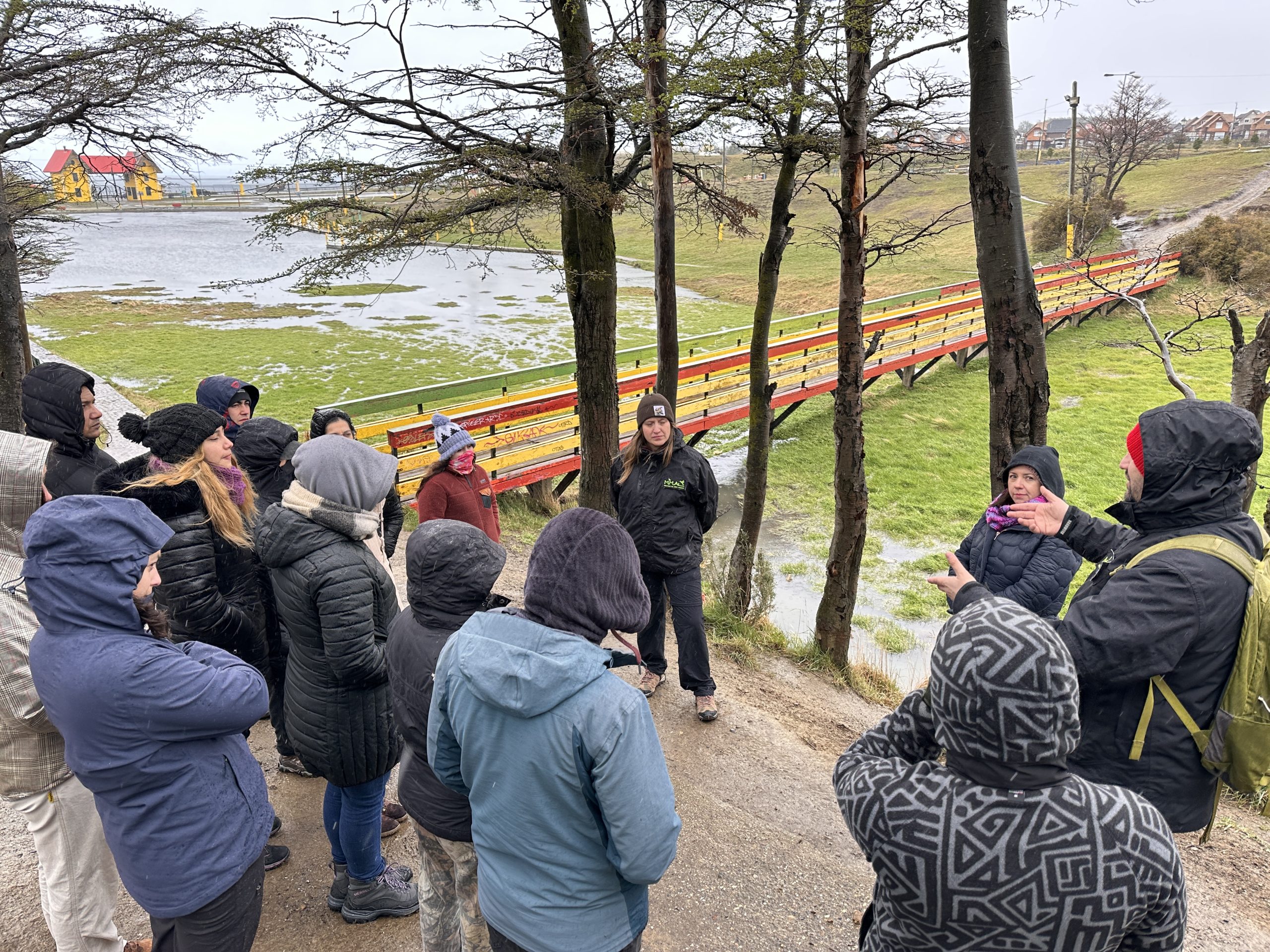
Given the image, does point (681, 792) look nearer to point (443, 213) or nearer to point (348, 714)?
point (348, 714)

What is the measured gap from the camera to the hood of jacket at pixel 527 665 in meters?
1.60

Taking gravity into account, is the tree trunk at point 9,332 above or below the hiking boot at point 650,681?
above

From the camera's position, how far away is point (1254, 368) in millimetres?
4957

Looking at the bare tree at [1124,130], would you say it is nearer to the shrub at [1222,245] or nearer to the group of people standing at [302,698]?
the shrub at [1222,245]

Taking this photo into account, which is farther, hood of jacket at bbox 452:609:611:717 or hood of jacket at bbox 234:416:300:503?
hood of jacket at bbox 234:416:300:503

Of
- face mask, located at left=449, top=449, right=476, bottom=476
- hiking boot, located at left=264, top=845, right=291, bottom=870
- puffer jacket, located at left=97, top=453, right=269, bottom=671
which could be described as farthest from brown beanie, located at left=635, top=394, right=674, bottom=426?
hiking boot, located at left=264, top=845, right=291, bottom=870

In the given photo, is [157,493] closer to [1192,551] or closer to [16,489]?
[16,489]

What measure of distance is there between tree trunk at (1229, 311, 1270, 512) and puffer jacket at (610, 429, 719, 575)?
11.3 ft

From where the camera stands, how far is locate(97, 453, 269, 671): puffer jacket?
270 centimetres

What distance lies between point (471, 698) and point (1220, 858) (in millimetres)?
3737

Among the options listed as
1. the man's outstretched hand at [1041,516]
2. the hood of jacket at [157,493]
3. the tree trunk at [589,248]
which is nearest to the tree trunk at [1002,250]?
the man's outstretched hand at [1041,516]

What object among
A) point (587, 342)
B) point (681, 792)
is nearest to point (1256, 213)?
point (587, 342)

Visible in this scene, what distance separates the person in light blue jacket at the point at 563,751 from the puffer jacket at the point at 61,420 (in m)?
2.78

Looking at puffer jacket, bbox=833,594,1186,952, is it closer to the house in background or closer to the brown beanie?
the brown beanie
